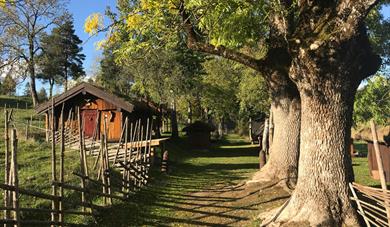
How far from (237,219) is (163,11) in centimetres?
622

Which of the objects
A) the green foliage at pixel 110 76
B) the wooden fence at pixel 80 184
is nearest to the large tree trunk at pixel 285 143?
the wooden fence at pixel 80 184

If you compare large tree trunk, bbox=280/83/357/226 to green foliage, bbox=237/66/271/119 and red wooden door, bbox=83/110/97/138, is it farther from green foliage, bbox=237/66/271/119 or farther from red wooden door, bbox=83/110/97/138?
green foliage, bbox=237/66/271/119

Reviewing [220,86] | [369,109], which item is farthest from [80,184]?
[220,86]

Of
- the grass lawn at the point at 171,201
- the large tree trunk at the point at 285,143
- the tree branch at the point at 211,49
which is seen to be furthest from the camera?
the large tree trunk at the point at 285,143

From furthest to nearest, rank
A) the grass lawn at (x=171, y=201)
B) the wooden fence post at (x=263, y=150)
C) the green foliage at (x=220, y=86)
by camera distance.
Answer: the green foliage at (x=220, y=86), the wooden fence post at (x=263, y=150), the grass lawn at (x=171, y=201)

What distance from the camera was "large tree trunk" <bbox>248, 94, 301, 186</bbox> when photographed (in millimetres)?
13273

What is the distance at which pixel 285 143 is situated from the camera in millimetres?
13570

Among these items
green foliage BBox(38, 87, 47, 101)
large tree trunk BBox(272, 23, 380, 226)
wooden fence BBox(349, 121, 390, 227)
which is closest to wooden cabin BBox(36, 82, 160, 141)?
large tree trunk BBox(272, 23, 380, 226)

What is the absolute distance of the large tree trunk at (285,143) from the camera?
13.3 m

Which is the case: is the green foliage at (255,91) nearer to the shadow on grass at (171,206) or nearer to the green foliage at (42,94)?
the shadow on grass at (171,206)

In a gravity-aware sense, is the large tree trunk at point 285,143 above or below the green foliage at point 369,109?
below

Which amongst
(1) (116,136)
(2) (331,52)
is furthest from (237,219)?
(1) (116,136)

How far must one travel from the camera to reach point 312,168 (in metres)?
9.56

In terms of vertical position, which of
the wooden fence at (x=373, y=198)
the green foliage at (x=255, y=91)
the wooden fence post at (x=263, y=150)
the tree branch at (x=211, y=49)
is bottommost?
the wooden fence at (x=373, y=198)
